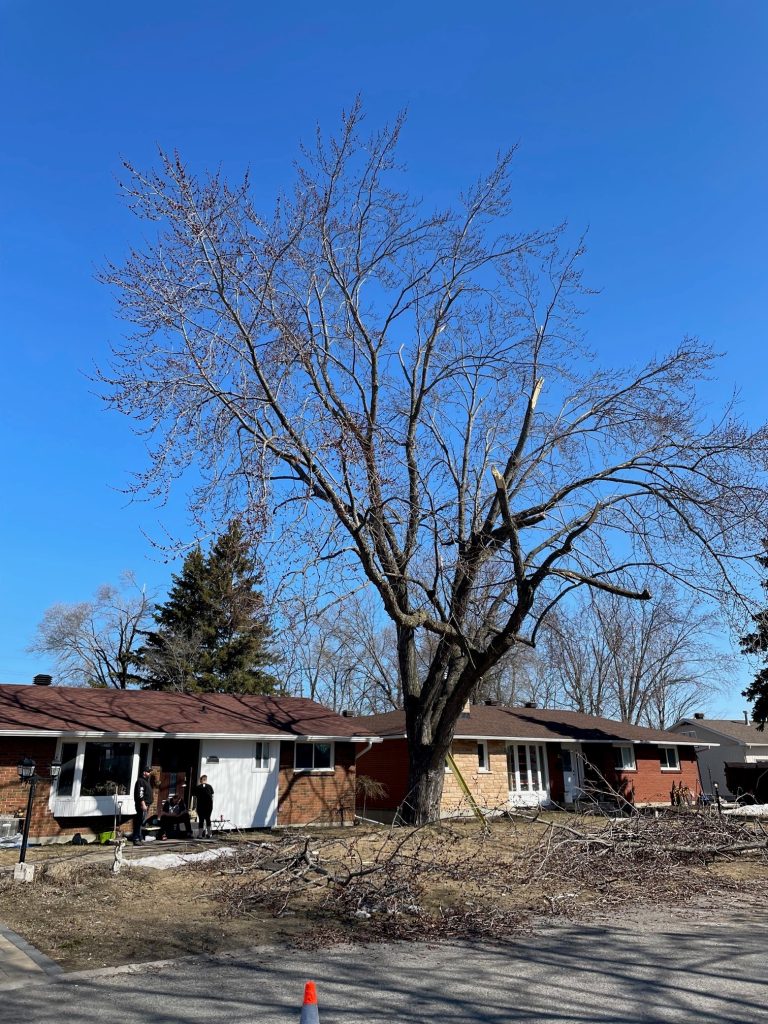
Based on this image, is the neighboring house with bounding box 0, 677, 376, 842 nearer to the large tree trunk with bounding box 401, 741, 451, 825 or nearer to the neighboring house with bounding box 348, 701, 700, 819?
the neighboring house with bounding box 348, 701, 700, 819

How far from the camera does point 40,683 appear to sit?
22.7m

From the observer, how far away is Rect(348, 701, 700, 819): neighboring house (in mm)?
26312

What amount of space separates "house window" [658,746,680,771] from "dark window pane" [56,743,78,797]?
78.2 feet

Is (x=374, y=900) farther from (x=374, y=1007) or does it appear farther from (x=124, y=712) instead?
(x=124, y=712)

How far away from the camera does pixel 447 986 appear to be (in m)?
6.51

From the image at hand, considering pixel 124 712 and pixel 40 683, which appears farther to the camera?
pixel 40 683

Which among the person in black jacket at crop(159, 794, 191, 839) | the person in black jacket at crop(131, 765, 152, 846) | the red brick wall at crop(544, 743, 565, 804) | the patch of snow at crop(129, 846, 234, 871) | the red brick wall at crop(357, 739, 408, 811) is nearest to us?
the patch of snow at crop(129, 846, 234, 871)

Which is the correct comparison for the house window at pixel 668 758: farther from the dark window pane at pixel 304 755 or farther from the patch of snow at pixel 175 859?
the patch of snow at pixel 175 859

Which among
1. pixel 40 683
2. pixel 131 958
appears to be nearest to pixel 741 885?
pixel 131 958

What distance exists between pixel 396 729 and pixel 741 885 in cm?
1570

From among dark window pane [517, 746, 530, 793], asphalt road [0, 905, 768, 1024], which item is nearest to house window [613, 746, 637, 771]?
dark window pane [517, 746, 530, 793]

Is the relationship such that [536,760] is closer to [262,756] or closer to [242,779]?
[262,756]

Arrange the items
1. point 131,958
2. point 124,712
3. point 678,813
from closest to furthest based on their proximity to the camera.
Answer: point 131,958
point 678,813
point 124,712

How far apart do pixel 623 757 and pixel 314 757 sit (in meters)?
15.2
